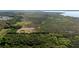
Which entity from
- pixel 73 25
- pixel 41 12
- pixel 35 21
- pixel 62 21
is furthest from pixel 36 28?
pixel 73 25
